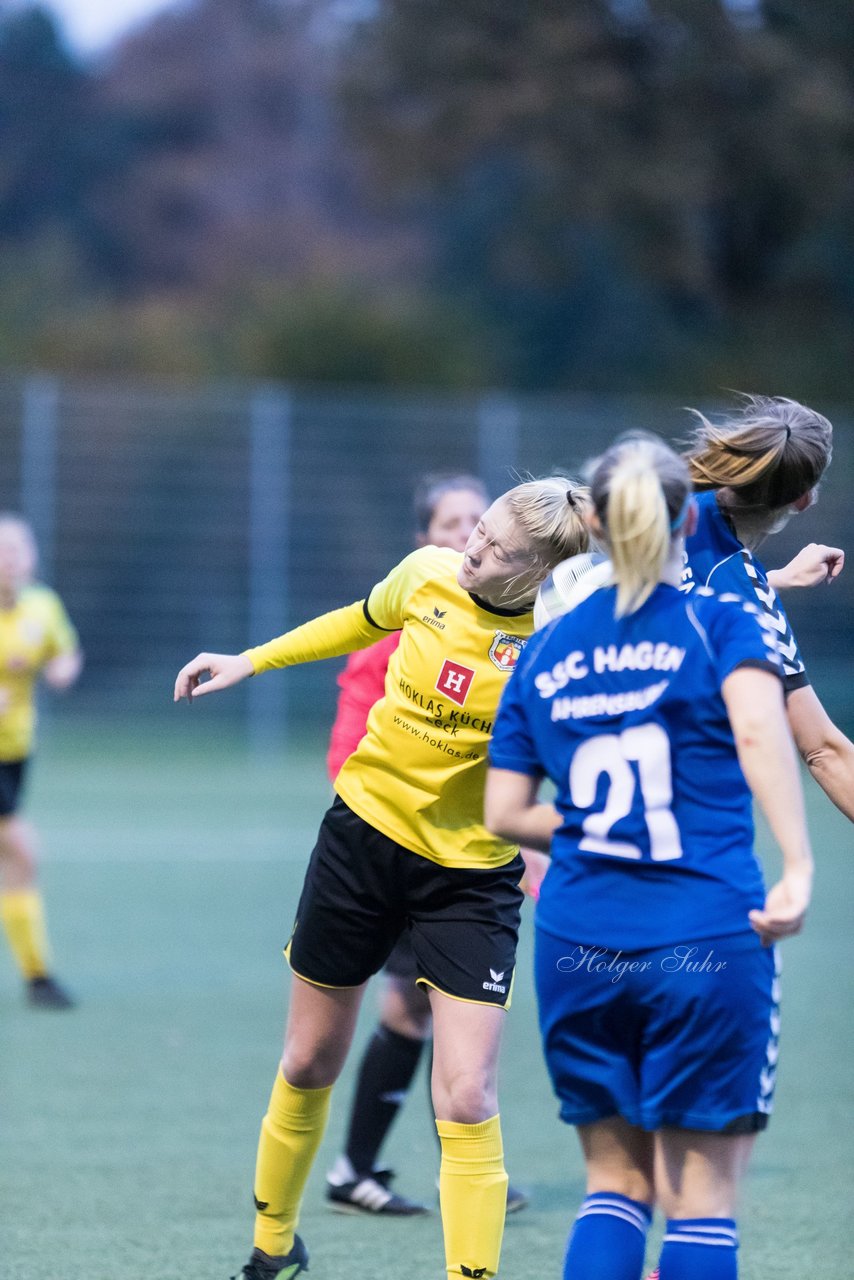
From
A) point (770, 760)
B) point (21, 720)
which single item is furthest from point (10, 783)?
point (770, 760)

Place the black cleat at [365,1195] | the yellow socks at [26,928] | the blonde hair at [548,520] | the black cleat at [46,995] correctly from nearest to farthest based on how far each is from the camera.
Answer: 1. the blonde hair at [548,520]
2. the black cleat at [365,1195]
3. the black cleat at [46,995]
4. the yellow socks at [26,928]

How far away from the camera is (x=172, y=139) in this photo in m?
36.0

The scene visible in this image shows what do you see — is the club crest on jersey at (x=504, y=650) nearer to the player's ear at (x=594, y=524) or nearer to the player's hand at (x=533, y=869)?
the player's ear at (x=594, y=524)

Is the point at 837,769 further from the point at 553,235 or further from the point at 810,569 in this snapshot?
the point at 553,235

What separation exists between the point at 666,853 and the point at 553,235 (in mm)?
24975

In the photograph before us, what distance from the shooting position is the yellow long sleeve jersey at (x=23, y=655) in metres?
7.39

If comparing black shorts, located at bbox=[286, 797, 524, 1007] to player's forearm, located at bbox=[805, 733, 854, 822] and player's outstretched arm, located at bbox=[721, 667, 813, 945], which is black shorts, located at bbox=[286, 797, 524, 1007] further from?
player's outstretched arm, located at bbox=[721, 667, 813, 945]

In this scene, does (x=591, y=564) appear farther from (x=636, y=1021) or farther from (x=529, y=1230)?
(x=529, y=1230)

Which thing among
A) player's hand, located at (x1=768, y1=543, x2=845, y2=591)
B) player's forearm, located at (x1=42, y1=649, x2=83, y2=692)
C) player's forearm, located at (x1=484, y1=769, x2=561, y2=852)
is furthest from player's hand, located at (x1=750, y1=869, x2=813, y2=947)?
player's forearm, located at (x1=42, y1=649, x2=83, y2=692)

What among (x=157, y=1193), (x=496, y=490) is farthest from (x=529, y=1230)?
(x=496, y=490)

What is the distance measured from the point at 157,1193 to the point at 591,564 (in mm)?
2271

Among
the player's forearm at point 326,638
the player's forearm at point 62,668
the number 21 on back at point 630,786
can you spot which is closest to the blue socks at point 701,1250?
the number 21 on back at point 630,786

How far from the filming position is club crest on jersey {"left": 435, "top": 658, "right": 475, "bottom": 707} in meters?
3.55

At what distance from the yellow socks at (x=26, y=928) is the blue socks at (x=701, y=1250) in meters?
A: 4.68
